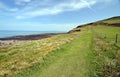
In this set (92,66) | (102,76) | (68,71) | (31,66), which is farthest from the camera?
(31,66)

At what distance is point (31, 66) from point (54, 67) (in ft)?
11.4

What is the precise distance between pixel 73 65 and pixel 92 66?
2.50 meters

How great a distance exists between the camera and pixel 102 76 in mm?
19156

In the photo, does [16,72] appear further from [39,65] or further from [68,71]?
[68,71]

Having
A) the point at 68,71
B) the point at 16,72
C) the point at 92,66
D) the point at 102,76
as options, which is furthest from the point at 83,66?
the point at 16,72

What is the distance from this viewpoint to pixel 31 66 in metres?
25.1

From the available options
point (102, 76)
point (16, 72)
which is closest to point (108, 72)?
point (102, 76)

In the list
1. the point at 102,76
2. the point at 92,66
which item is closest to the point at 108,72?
the point at 102,76

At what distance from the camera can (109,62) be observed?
2408 centimetres

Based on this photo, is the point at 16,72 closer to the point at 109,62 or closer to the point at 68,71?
the point at 68,71

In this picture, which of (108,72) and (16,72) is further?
(16,72)

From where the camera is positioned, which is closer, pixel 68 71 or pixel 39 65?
pixel 68 71

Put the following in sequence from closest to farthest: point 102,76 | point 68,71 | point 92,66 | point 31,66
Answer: point 102,76
point 68,71
point 92,66
point 31,66

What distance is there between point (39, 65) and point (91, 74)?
27.2 feet
